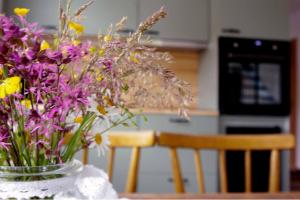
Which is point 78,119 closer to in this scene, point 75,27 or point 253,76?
point 75,27

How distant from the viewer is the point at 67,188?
0.51 metres

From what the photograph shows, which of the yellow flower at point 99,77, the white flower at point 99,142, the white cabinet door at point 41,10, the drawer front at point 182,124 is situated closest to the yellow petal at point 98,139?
the white flower at point 99,142

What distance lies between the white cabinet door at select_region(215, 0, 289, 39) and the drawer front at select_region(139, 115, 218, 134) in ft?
2.50

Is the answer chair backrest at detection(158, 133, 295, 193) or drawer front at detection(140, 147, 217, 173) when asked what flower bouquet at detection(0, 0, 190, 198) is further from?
drawer front at detection(140, 147, 217, 173)

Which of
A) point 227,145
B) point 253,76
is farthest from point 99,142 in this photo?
point 253,76

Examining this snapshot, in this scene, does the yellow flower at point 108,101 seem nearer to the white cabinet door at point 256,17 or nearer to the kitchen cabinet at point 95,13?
the kitchen cabinet at point 95,13

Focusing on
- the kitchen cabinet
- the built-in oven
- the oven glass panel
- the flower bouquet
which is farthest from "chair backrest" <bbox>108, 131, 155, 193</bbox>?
the oven glass panel

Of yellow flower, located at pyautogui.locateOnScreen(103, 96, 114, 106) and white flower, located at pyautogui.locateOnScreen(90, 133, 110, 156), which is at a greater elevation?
yellow flower, located at pyautogui.locateOnScreen(103, 96, 114, 106)

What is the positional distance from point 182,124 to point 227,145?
1.22m

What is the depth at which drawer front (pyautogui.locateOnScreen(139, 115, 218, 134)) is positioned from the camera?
2312mm

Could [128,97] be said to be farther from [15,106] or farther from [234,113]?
[234,113]

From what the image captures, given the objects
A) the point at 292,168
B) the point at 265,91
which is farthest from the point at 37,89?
the point at 292,168

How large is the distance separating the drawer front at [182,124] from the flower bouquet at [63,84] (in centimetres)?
178

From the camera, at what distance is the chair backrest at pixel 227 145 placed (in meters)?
1.07
